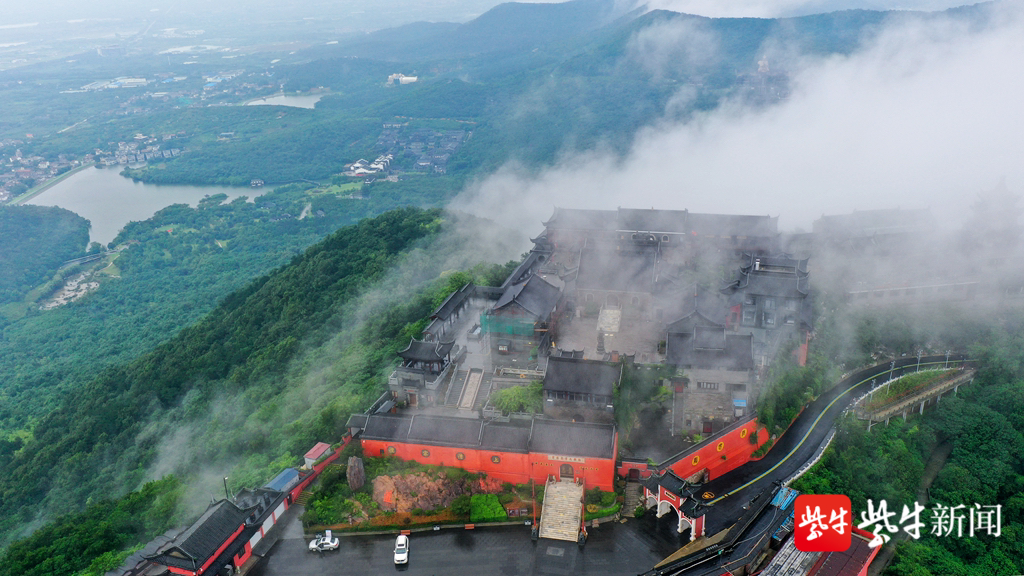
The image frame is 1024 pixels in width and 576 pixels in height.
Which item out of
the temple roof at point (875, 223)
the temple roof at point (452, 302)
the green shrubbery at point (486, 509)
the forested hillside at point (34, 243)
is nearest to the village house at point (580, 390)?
the green shrubbery at point (486, 509)

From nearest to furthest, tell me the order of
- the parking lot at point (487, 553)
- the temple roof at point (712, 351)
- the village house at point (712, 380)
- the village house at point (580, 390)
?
1. the parking lot at point (487, 553)
2. the village house at point (580, 390)
3. the village house at point (712, 380)
4. the temple roof at point (712, 351)

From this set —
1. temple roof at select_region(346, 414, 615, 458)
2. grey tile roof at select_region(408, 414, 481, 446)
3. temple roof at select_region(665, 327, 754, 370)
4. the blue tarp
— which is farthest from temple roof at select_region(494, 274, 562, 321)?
the blue tarp

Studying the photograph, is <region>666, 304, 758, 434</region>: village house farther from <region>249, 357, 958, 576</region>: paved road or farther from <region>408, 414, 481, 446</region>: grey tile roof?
<region>408, 414, 481, 446</region>: grey tile roof

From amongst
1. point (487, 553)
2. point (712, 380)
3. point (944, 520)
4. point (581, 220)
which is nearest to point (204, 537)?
point (487, 553)

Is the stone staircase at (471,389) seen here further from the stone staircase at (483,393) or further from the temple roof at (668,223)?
the temple roof at (668,223)

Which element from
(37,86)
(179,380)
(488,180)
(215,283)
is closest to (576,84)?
(488,180)

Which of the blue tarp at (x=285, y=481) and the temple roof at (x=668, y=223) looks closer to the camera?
the blue tarp at (x=285, y=481)

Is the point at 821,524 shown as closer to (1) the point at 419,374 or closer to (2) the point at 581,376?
(2) the point at 581,376
